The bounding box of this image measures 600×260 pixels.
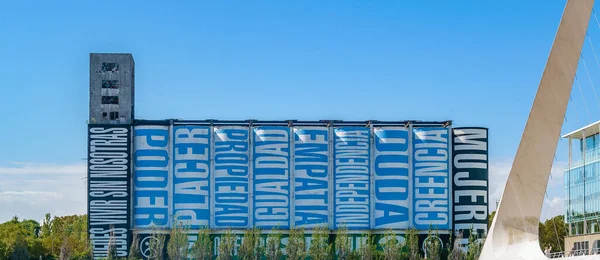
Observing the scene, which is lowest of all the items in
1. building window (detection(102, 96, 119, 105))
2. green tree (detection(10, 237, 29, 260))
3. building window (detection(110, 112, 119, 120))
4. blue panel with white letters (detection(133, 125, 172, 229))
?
green tree (detection(10, 237, 29, 260))

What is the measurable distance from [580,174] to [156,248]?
31.8 m

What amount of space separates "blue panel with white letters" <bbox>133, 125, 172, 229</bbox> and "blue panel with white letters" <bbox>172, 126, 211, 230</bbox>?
0.76 meters

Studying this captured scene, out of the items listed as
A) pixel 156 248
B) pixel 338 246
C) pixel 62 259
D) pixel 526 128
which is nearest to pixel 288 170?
pixel 338 246

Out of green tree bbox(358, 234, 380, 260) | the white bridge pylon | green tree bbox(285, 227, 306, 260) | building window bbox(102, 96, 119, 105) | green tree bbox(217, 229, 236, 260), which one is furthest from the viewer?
building window bbox(102, 96, 119, 105)

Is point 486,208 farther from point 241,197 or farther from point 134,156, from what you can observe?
point 134,156

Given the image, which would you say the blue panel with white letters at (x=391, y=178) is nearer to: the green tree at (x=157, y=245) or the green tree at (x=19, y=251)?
the green tree at (x=157, y=245)

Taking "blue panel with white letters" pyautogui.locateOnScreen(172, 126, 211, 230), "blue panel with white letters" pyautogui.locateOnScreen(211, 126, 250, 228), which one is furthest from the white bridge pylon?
"blue panel with white letters" pyautogui.locateOnScreen(172, 126, 211, 230)

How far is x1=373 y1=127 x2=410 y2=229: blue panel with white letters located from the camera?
257 ft

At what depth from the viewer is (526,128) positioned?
32.5 m

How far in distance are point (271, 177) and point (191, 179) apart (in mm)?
6251

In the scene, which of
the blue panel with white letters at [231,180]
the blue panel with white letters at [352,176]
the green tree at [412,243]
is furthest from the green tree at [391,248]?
the blue panel with white letters at [231,180]

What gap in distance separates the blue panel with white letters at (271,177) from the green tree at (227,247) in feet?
8.73

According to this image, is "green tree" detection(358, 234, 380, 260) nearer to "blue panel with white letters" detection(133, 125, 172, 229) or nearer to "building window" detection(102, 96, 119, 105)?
"blue panel with white letters" detection(133, 125, 172, 229)

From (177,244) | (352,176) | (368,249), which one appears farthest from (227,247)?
(352,176)
